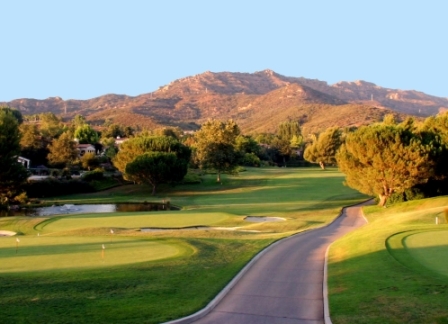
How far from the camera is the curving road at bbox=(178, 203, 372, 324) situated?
1176 centimetres

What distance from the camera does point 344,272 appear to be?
53.5 ft

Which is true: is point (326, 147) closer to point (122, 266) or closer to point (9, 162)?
point (9, 162)

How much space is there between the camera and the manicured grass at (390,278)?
11125mm

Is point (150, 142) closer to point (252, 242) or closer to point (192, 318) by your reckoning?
point (252, 242)

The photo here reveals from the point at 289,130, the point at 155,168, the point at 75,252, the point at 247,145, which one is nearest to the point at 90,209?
the point at 155,168

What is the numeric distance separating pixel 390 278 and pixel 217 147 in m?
62.0

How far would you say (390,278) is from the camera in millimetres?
14273

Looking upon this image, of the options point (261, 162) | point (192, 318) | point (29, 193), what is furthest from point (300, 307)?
point (261, 162)

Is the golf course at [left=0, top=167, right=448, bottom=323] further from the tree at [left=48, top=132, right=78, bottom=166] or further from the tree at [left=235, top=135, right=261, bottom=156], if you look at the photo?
the tree at [left=235, top=135, right=261, bottom=156]

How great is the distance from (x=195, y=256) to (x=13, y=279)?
689 centimetres

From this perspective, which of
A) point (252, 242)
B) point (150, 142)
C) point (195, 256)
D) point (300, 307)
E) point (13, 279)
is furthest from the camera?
point (150, 142)

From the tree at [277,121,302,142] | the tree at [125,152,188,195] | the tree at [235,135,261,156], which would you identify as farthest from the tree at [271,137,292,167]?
the tree at [125,152,188,195]

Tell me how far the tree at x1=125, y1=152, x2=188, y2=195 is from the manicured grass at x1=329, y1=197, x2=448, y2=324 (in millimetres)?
45439

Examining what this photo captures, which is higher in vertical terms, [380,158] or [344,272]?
[380,158]
